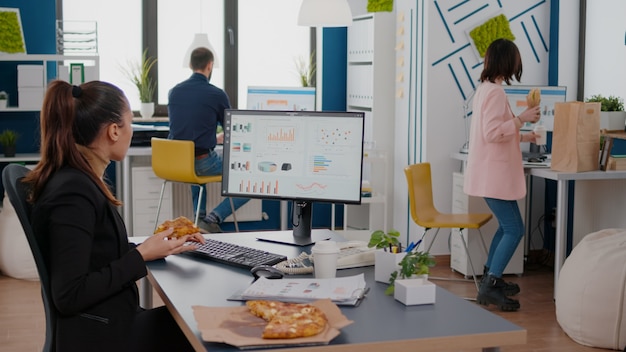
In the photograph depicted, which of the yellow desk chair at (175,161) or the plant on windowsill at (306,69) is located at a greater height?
the plant on windowsill at (306,69)

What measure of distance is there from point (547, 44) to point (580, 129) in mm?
1401

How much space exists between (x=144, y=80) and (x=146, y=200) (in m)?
0.95

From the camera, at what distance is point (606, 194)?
5.26 meters

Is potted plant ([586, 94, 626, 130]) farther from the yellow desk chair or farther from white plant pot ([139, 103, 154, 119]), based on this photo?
white plant pot ([139, 103, 154, 119])

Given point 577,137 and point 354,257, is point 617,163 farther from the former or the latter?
point 354,257

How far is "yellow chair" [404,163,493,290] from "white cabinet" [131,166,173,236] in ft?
6.46

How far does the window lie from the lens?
21.7 ft

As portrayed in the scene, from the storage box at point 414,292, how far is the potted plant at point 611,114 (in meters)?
3.50

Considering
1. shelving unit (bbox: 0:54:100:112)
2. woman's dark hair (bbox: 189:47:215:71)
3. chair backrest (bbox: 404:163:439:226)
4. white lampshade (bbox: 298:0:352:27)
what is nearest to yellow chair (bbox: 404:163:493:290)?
chair backrest (bbox: 404:163:439:226)

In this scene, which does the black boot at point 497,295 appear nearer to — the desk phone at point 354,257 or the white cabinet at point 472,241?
the white cabinet at point 472,241

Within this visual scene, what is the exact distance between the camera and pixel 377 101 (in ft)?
20.5

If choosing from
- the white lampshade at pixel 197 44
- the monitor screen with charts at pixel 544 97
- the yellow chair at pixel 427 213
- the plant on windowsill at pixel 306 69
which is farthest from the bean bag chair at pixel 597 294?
the plant on windowsill at pixel 306 69

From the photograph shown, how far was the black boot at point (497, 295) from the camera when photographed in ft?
15.4

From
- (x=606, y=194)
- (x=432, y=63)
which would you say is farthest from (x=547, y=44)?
(x=606, y=194)
